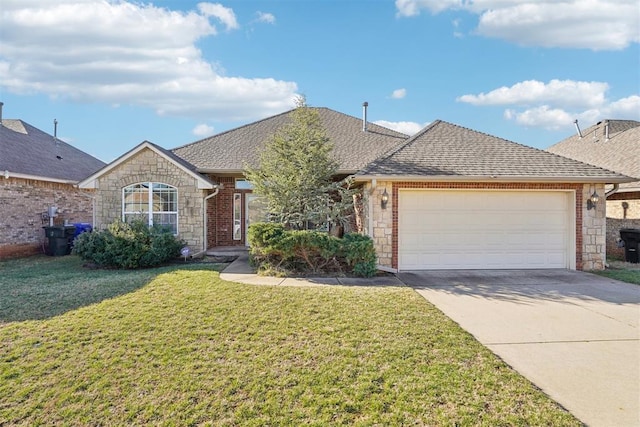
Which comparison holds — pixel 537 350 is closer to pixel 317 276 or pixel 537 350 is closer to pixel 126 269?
pixel 317 276

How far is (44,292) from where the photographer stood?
720 centimetres

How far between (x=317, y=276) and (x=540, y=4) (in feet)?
31.4

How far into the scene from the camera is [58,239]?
13.3 meters

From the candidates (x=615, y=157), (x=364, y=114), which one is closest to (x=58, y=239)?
(x=364, y=114)

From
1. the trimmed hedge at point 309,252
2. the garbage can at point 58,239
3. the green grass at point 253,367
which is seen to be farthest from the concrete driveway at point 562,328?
the garbage can at point 58,239

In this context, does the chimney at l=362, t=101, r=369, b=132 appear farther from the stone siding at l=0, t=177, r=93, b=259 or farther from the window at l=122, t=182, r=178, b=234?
the stone siding at l=0, t=177, r=93, b=259

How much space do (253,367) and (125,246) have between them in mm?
7655

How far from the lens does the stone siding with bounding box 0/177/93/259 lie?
1231 centimetres

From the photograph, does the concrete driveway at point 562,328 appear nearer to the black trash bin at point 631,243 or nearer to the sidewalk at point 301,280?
the sidewalk at point 301,280

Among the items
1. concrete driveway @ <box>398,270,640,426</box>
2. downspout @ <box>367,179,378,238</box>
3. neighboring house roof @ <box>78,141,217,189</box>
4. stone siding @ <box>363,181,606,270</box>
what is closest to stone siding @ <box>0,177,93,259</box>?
neighboring house roof @ <box>78,141,217,189</box>

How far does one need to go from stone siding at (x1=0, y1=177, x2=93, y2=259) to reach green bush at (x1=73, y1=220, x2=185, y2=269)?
3.15m

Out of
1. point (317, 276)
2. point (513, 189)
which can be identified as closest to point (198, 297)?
point (317, 276)

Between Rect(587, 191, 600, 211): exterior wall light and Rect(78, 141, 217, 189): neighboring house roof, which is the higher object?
Rect(78, 141, 217, 189): neighboring house roof

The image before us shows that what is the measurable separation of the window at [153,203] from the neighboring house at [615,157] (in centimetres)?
1366
